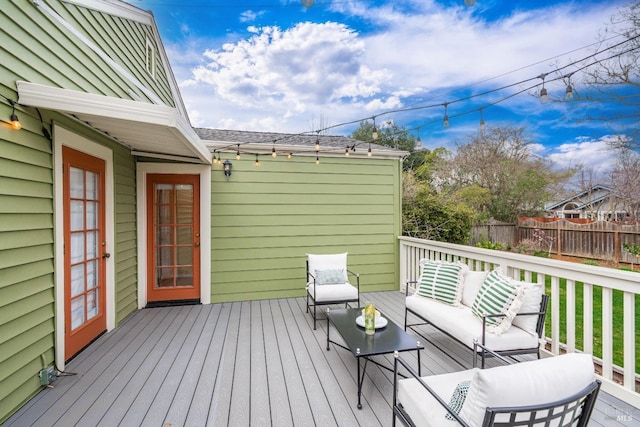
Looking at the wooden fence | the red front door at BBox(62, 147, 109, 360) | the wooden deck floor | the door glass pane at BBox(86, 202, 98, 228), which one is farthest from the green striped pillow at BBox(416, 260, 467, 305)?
the wooden fence

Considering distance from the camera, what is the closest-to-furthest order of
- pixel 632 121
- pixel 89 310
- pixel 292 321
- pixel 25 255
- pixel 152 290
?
pixel 25 255
pixel 89 310
pixel 292 321
pixel 152 290
pixel 632 121

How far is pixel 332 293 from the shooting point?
12.3 ft

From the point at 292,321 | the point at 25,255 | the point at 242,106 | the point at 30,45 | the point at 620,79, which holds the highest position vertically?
the point at 242,106

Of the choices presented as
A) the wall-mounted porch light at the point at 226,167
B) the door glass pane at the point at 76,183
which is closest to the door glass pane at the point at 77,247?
the door glass pane at the point at 76,183

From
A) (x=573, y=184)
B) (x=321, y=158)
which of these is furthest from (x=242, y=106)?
(x=573, y=184)

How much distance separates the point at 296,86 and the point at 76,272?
33.1ft

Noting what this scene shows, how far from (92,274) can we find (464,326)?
3859 mm

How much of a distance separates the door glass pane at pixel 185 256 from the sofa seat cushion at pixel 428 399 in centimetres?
381

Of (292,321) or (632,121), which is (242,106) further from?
(632,121)

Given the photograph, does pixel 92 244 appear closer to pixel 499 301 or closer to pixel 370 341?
pixel 370 341

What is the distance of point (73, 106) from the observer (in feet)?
7.09

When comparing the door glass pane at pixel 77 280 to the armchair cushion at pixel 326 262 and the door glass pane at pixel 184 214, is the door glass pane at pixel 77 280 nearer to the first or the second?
the door glass pane at pixel 184 214

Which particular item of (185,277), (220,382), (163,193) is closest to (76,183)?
(163,193)

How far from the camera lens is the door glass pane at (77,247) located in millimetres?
2826
